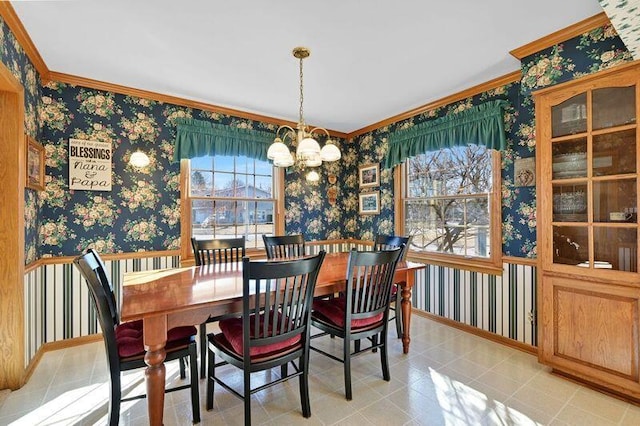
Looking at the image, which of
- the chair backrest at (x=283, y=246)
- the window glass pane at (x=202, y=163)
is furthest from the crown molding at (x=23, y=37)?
the chair backrest at (x=283, y=246)

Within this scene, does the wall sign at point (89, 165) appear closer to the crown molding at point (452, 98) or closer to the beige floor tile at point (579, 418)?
the crown molding at point (452, 98)

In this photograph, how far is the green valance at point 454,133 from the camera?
9.92 ft

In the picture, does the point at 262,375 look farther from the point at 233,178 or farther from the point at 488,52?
the point at 488,52

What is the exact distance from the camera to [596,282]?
2.19m

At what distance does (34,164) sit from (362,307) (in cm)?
290

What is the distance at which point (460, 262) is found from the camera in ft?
11.2

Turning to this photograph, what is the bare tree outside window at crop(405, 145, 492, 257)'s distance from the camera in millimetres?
3340

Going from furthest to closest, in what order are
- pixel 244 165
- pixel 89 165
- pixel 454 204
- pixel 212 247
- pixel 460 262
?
pixel 244 165 < pixel 454 204 < pixel 460 262 < pixel 89 165 < pixel 212 247

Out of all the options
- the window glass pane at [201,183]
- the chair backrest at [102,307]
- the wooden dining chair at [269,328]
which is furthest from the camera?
the window glass pane at [201,183]

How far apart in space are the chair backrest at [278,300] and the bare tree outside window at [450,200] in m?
2.24

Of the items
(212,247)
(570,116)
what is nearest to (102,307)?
(212,247)

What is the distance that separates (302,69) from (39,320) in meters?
3.19

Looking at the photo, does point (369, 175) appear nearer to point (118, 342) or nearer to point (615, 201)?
point (615, 201)

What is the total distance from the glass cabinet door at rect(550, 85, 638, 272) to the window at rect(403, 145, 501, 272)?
720 mm
